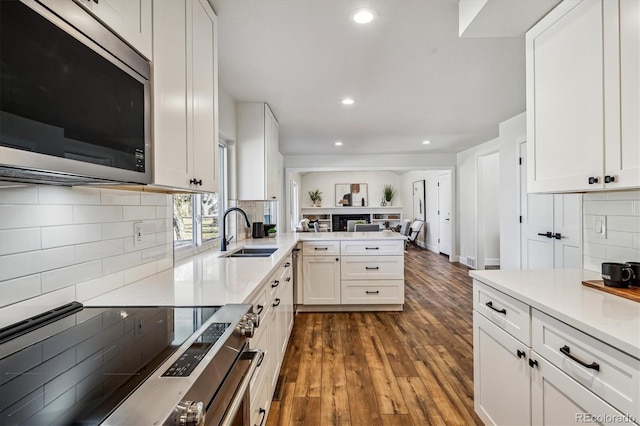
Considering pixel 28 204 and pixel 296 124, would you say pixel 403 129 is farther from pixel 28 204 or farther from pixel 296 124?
pixel 28 204

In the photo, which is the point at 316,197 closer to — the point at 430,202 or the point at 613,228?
the point at 430,202

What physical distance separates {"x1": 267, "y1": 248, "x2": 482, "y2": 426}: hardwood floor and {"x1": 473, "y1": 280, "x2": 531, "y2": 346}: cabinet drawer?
0.70 m

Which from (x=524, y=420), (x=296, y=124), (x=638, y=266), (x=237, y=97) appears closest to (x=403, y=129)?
(x=296, y=124)

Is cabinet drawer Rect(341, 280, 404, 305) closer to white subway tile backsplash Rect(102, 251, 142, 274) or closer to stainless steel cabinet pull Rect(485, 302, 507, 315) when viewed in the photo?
stainless steel cabinet pull Rect(485, 302, 507, 315)

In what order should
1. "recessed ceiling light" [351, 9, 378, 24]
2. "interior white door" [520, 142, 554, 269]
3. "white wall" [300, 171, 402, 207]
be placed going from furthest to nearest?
"white wall" [300, 171, 402, 207], "interior white door" [520, 142, 554, 269], "recessed ceiling light" [351, 9, 378, 24]

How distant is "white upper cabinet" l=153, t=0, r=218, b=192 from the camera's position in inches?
47.8

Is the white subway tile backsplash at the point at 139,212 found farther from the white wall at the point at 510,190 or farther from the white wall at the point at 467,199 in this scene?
the white wall at the point at 467,199

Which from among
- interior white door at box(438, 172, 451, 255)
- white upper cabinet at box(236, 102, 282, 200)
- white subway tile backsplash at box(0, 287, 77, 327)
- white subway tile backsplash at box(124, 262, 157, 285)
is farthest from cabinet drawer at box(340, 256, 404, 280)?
interior white door at box(438, 172, 451, 255)

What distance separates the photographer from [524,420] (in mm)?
1296

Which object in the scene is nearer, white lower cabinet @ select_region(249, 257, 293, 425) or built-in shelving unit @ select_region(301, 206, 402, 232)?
white lower cabinet @ select_region(249, 257, 293, 425)

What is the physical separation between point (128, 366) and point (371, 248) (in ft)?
9.89

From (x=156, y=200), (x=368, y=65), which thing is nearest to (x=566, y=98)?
(x=368, y=65)

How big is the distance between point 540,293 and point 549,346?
22 centimetres

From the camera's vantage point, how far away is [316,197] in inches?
417
